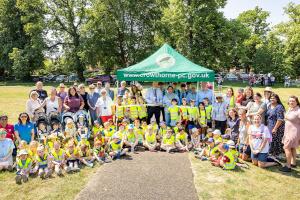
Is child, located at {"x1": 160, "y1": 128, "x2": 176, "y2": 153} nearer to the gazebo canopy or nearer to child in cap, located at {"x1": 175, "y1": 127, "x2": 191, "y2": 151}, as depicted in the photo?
→ child in cap, located at {"x1": 175, "y1": 127, "x2": 191, "y2": 151}

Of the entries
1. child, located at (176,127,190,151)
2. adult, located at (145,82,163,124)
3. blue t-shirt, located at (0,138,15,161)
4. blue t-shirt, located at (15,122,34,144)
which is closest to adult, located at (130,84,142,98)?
adult, located at (145,82,163,124)

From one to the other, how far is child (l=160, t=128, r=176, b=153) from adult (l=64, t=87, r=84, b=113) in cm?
297

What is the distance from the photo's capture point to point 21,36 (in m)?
41.2

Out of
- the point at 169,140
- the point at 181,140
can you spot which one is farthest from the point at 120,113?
the point at 181,140

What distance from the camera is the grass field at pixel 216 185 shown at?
20.5 feet

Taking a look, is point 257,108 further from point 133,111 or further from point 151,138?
point 133,111

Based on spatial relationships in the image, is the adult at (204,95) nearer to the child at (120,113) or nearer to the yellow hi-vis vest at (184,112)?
the yellow hi-vis vest at (184,112)

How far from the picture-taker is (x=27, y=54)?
3766cm

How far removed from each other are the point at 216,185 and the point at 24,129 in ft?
18.2

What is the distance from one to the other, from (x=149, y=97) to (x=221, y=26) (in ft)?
94.2

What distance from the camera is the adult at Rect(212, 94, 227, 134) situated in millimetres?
9719

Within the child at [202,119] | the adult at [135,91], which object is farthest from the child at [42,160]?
the child at [202,119]

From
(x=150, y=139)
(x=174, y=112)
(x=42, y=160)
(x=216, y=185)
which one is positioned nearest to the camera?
(x=216, y=185)

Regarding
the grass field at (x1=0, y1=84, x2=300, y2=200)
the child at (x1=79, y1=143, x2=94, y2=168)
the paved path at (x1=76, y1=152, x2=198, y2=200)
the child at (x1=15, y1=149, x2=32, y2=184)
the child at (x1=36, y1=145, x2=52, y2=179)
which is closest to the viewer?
the paved path at (x1=76, y1=152, x2=198, y2=200)
